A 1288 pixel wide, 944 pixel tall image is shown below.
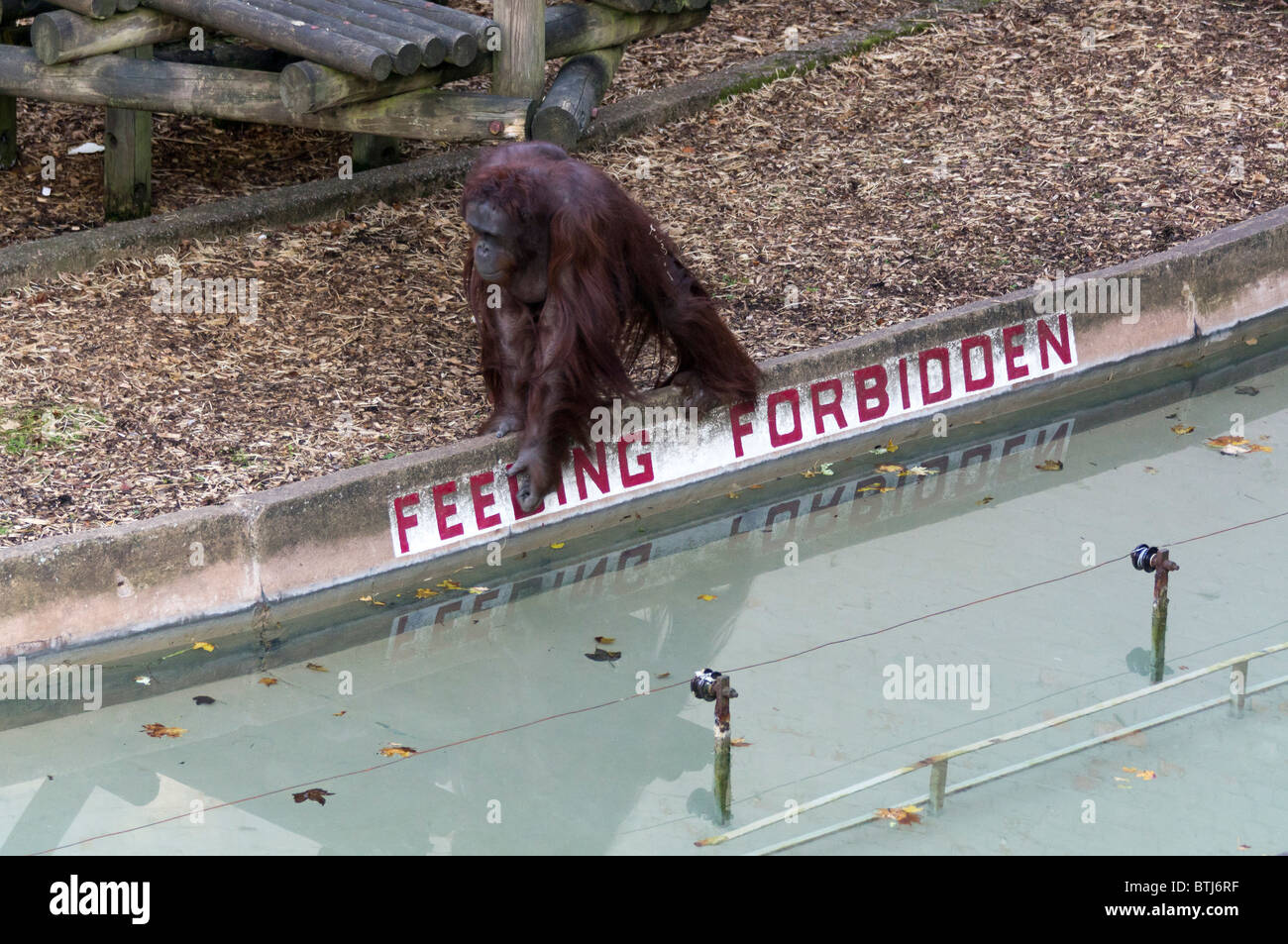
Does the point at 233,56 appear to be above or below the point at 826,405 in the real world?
above

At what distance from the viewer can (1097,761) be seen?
460 centimetres

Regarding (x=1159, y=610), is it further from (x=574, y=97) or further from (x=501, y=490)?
(x=574, y=97)

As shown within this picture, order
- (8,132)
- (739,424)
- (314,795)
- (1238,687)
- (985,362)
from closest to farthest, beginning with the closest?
(314,795) < (1238,687) < (739,424) < (985,362) < (8,132)

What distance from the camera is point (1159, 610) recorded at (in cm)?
495

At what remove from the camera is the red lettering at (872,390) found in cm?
666

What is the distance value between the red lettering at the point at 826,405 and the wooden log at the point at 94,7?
123 inches

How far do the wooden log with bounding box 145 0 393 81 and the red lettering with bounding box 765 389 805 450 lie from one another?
75.6 inches

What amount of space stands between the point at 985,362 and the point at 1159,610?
2189 millimetres

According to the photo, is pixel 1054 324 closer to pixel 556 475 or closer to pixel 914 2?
pixel 556 475

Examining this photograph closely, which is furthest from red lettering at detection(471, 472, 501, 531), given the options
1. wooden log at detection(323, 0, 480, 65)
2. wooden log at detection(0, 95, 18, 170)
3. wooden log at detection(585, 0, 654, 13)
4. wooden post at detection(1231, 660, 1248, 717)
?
wooden log at detection(0, 95, 18, 170)

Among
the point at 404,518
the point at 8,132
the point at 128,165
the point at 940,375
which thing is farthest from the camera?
the point at 8,132

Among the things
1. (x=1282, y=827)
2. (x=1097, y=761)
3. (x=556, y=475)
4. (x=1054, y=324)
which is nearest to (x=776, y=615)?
(x=556, y=475)

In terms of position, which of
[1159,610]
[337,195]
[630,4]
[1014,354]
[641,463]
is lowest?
[1159,610]

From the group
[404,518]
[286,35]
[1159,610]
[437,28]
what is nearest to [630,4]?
[437,28]
